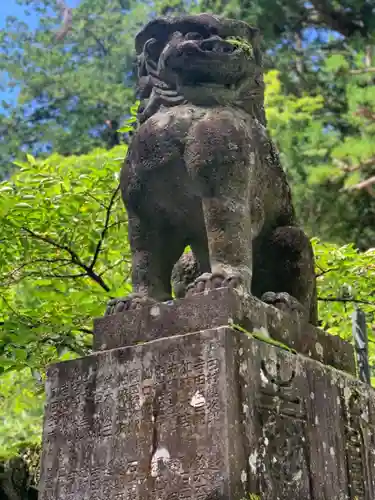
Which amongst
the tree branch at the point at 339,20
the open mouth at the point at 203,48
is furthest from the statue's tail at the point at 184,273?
the tree branch at the point at 339,20

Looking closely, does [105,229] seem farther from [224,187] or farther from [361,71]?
[361,71]

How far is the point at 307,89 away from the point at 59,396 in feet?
31.7

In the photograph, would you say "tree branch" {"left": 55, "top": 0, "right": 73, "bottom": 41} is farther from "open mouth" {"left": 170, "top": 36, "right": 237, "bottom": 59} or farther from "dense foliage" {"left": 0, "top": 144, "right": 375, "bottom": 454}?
"open mouth" {"left": 170, "top": 36, "right": 237, "bottom": 59}

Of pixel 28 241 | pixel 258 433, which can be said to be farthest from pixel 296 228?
pixel 28 241

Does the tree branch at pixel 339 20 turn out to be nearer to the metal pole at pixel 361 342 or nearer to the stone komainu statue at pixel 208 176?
the metal pole at pixel 361 342

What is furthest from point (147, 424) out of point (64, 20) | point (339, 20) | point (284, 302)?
point (64, 20)

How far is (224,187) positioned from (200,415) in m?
0.99

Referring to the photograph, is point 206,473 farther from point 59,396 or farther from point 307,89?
point 307,89

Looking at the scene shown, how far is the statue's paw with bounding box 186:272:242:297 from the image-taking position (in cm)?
297

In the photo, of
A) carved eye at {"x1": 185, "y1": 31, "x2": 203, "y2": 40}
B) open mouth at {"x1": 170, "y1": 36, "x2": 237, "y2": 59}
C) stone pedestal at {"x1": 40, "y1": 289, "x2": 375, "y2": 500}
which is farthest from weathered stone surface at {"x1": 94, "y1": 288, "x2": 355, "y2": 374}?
carved eye at {"x1": 185, "y1": 31, "x2": 203, "y2": 40}

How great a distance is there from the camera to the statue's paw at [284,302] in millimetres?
3295

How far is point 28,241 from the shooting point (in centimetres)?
514

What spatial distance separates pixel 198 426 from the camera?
269 centimetres

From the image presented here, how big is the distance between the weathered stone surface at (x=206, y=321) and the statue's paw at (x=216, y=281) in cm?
5
